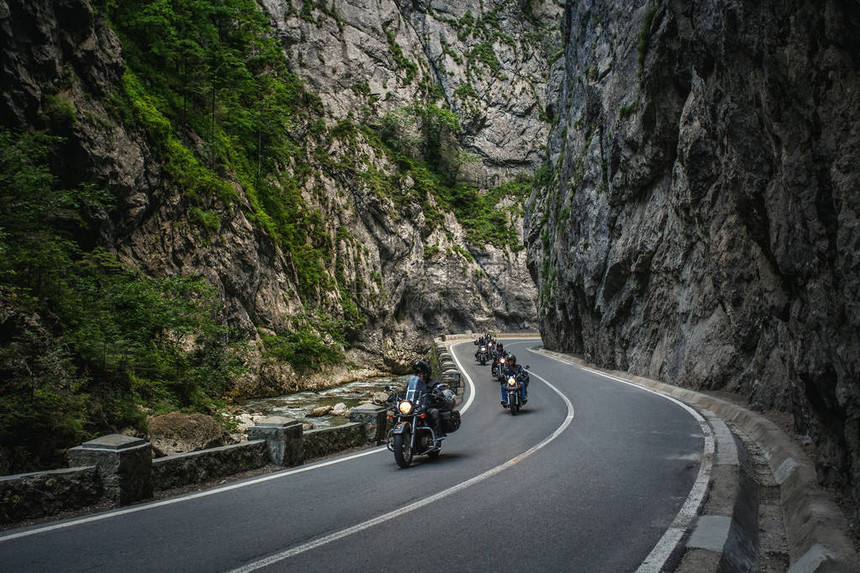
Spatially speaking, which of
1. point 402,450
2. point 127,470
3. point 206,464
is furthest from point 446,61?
point 127,470

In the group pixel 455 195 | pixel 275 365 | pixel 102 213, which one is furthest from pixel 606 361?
pixel 455 195

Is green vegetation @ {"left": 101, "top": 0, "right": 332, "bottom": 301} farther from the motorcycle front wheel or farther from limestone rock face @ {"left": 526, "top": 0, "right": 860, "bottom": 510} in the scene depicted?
limestone rock face @ {"left": 526, "top": 0, "right": 860, "bottom": 510}

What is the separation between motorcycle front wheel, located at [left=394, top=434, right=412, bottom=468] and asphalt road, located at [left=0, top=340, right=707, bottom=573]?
0.13 metres

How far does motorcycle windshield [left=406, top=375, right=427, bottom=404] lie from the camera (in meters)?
8.49

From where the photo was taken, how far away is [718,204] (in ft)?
49.4

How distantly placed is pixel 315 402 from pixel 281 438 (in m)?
15.9

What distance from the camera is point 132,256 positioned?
760 inches

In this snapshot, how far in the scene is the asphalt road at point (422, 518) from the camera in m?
4.22

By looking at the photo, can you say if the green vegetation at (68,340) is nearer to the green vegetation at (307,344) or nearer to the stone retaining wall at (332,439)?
the stone retaining wall at (332,439)

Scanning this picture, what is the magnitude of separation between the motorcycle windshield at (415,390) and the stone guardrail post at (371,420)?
108 inches

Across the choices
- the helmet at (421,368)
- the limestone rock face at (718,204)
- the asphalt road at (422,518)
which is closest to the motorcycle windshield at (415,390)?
the helmet at (421,368)

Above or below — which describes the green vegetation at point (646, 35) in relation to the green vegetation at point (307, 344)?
above

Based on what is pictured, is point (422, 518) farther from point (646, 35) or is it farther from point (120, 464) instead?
point (646, 35)

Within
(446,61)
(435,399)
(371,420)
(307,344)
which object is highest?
(446,61)
